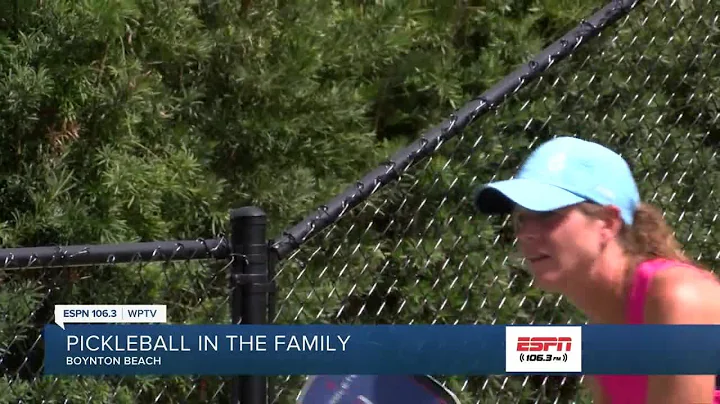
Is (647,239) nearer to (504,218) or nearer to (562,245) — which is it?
(562,245)

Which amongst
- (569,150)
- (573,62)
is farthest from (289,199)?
(569,150)

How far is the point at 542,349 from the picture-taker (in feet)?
10.5

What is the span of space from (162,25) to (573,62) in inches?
65.7


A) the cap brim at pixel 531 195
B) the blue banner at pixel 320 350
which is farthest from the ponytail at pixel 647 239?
the blue banner at pixel 320 350

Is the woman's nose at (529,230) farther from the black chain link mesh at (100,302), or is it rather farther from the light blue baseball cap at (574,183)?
the black chain link mesh at (100,302)

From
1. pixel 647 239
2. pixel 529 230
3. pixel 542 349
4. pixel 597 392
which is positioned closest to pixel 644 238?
pixel 647 239

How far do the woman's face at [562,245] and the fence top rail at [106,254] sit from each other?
1059 mm

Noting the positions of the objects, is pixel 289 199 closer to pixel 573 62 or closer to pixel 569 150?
pixel 573 62

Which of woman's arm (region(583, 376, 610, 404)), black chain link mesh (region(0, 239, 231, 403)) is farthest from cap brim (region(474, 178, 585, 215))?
black chain link mesh (region(0, 239, 231, 403))

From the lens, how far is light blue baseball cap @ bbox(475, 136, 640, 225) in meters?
2.58

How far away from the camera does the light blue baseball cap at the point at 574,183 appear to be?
8.46 feet

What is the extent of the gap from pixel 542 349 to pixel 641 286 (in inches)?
31.6

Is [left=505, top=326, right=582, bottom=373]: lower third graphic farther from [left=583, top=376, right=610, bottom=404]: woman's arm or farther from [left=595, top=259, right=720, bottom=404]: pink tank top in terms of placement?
[left=595, top=259, right=720, bottom=404]: pink tank top

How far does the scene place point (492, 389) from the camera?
5.04m
